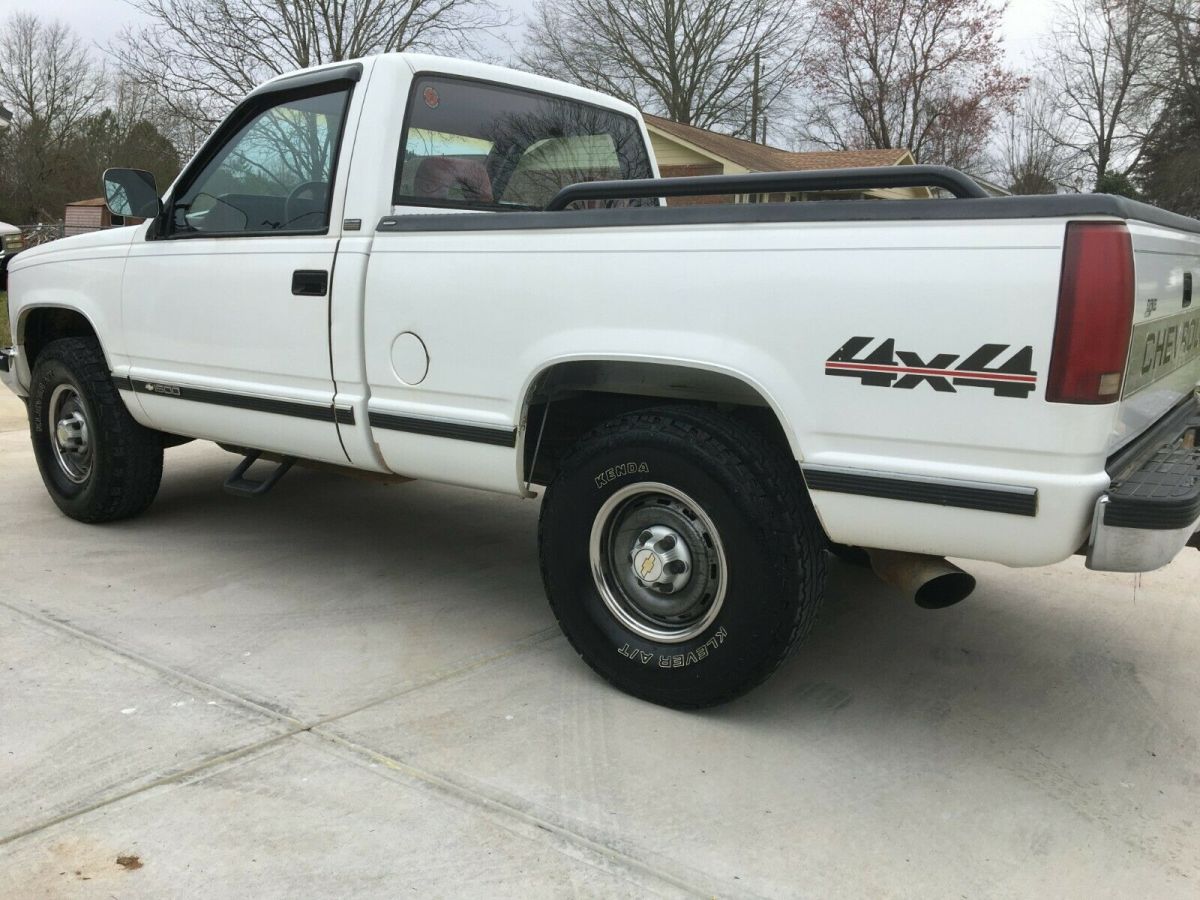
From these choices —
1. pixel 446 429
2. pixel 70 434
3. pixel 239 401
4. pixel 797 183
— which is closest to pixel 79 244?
pixel 70 434

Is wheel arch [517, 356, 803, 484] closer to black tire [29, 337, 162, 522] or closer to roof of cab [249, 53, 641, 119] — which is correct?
roof of cab [249, 53, 641, 119]

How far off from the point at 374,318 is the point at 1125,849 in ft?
8.93

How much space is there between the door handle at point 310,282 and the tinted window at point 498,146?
388mm

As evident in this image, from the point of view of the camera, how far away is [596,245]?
3135 mm

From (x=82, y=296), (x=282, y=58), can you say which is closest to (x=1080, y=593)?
(x=82, y=296)

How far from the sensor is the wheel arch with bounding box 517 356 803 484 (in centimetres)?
308

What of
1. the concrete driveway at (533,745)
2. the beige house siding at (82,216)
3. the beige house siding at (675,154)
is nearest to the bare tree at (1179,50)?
the beige house siding at (675,154)

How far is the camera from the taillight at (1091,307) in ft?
7.98

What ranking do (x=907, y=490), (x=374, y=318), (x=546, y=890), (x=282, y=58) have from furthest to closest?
(x=282, y=58) → (x=374, y=318) → (x=907, y=490) → (x=546, y=890)

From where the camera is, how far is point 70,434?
5117 millimetres

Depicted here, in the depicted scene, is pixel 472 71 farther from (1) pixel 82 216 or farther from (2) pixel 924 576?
(1) pixel 82 216

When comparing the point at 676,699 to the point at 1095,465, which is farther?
the point at 676,699

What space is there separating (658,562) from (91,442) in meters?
3.13

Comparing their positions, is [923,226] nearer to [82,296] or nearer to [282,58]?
[82,296]
